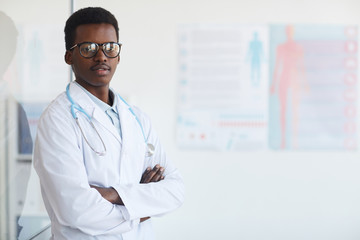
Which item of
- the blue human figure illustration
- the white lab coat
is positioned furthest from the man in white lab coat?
the blue human figure illustration

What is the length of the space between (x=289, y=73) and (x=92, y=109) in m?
1.80

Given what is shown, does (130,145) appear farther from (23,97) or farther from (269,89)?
(269,89)


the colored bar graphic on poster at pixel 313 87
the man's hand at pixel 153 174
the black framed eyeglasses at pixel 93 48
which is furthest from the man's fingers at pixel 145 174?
the colored bar graphic on poster at pixel 313 87

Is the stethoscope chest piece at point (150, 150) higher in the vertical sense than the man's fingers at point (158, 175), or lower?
higher

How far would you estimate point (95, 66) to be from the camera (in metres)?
1.24

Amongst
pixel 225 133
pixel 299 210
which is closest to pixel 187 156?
pixel 225 133

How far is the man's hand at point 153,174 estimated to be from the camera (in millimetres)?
1383

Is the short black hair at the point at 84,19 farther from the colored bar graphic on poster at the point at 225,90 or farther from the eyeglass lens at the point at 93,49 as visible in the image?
the colored bar graphic on poster at the point at 225,90

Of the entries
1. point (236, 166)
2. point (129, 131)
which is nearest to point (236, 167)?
point (236, 166)

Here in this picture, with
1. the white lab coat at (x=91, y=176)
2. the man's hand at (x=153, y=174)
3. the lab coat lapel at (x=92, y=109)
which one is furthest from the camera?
the man's hand at (x=153, y=174)

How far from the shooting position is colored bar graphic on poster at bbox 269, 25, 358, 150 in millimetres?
2742

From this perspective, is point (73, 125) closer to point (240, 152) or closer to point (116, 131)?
point (116, 131)

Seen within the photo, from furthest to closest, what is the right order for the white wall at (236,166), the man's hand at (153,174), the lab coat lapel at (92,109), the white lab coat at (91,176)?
1. the white wall at (236,166)
2. the man's hand at (153,174)
3. the lab coat lapel at (92,109)
4. the white lab coat at (91,176)

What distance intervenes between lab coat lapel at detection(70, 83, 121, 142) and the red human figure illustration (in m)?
1.70
